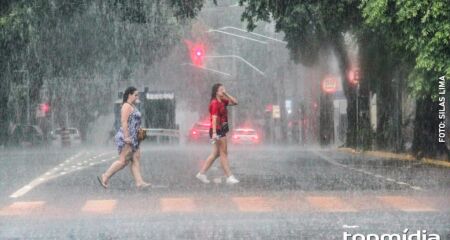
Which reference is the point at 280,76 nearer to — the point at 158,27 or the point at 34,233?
the point at 158,27

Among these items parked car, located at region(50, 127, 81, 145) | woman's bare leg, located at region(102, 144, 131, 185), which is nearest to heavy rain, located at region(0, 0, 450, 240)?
woman's bare leg, located at region(102, 144, 131, 185)

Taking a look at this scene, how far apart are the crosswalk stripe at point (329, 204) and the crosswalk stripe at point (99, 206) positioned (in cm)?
271

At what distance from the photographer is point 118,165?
1703cm

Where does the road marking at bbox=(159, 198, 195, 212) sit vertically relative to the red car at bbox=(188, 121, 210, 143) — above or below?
below

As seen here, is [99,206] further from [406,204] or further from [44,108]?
A: [44,108]

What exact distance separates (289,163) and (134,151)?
883 centimetres

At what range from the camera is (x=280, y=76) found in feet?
235

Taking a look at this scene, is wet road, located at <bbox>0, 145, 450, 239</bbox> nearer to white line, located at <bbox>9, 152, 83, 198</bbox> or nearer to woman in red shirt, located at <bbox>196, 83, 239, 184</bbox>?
white line, located at <bbox>9, 152, 83, 198</bbox>

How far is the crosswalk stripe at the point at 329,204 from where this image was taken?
13312 millimetres

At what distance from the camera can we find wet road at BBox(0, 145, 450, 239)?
1110 cm

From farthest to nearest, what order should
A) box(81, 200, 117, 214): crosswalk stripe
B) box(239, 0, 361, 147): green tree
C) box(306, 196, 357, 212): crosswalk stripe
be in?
1. box(239, 0, 361, 147): green tree
2. box(81, 200, 117, 214): crosswalk stripe
3. box(306, 196, 357, 212): crosswalk stripe

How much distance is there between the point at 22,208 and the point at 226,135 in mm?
6365

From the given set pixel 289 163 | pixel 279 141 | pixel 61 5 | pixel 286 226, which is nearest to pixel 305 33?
pixel 61 5

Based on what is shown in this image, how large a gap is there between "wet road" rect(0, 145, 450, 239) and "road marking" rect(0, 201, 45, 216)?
0.01 m
